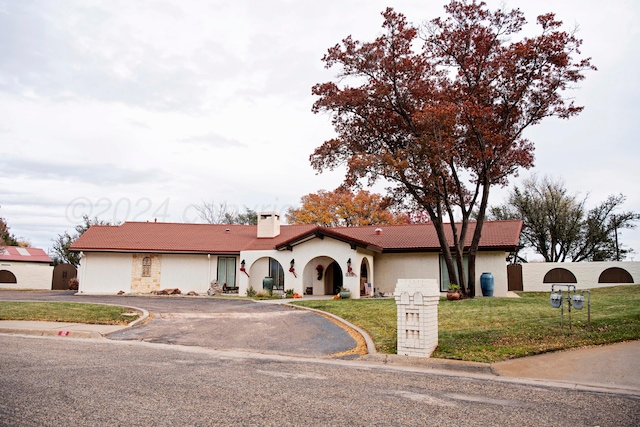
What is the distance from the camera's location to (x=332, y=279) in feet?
92.1

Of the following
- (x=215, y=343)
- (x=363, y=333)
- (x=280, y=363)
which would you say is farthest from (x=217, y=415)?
(x=363, y=333)

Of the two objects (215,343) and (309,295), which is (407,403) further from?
(309,295)

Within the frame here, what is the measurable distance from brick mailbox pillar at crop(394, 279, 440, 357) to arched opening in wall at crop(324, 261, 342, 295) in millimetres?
17050

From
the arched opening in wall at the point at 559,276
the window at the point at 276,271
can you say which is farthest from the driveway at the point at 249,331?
the arched opening in wall at the point at 559,276

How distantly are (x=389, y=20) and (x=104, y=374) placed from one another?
673 inches

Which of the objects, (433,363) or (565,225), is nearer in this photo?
(433,363)

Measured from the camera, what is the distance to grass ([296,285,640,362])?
10227mm

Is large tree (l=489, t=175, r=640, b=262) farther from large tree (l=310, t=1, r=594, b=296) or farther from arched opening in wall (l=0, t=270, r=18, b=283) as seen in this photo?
arched opening in wall (l=0, t=270, r=18, b=283)

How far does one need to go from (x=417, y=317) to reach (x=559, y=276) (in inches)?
894

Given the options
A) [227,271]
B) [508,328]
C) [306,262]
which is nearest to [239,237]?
[227,271]

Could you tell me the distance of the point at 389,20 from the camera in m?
20.1

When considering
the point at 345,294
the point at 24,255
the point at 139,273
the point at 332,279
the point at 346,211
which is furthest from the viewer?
the point at 346,211

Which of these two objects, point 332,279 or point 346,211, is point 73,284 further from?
point 346,211

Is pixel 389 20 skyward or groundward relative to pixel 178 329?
skyward
